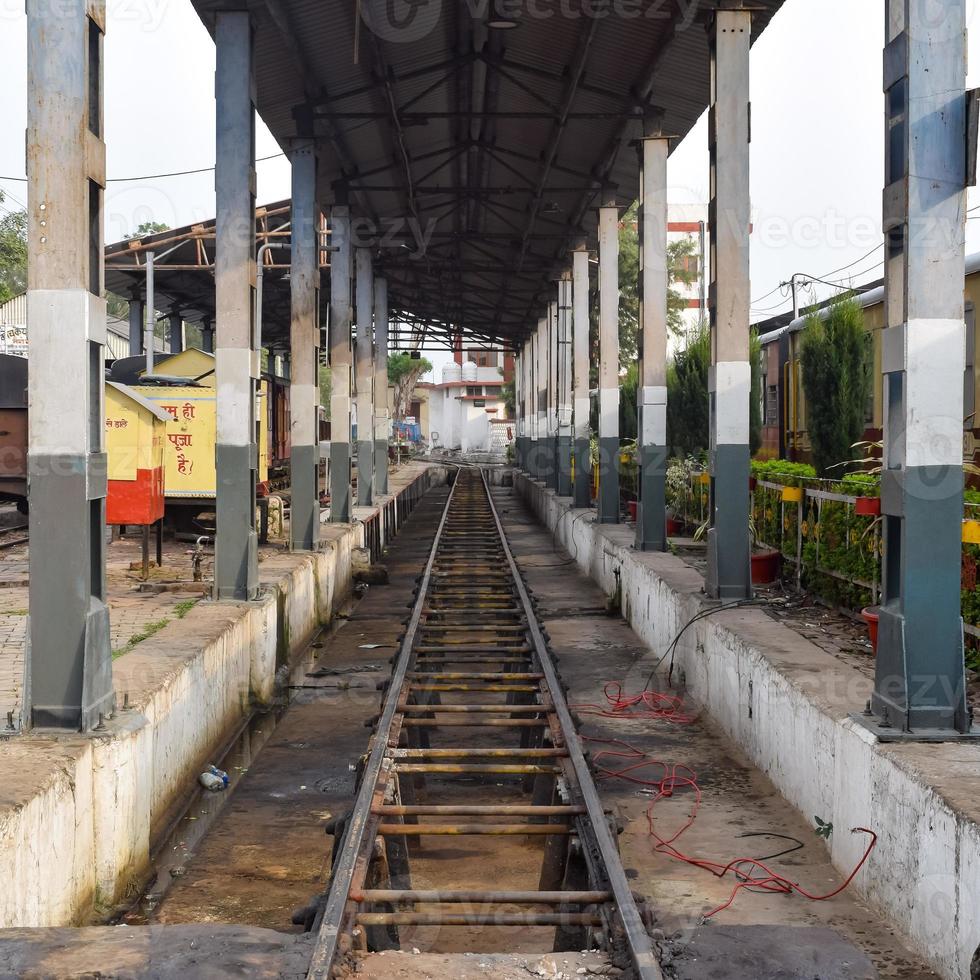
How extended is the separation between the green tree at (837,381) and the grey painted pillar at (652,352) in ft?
5.94

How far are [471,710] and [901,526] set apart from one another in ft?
11.6

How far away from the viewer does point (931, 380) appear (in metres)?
5.42

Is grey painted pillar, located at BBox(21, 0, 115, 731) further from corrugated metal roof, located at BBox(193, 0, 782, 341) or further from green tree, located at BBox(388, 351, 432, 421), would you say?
green tree, located at BBox(388, 351, 432, 421)

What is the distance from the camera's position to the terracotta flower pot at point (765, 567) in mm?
11148

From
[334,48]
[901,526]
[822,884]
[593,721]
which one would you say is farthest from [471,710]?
[334,48]

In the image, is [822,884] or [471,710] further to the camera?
A: [471,710]

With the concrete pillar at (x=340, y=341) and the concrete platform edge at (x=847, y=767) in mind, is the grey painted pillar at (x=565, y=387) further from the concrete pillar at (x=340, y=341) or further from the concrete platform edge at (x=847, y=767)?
the concrete platform edge at (x=847, y=767)

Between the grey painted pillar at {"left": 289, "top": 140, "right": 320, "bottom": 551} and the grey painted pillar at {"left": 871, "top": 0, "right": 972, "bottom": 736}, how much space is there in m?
9.51

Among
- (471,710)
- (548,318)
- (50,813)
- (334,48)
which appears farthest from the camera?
(548,318)

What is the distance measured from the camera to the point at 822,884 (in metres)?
5.48

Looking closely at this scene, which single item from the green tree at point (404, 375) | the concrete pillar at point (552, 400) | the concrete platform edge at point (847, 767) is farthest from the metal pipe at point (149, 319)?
the green tree at point (404, 375)

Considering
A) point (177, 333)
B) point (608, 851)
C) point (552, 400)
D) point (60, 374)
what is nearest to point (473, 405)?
point (177, 333)

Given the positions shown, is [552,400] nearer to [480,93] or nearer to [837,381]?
[480,93]

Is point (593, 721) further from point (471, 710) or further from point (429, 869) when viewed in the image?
point (429, 869)
